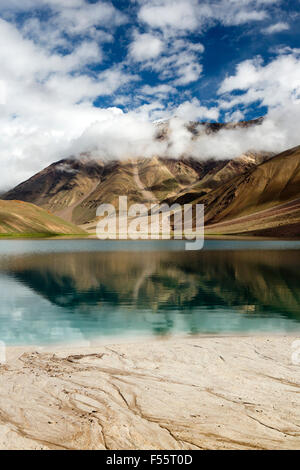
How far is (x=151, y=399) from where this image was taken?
9180 mm

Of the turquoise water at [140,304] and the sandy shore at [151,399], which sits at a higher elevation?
the sandy shore at [151,399]

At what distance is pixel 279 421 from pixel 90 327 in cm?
1228

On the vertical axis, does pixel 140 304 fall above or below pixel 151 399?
below

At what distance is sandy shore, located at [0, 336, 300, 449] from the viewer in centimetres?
744

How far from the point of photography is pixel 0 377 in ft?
34.9

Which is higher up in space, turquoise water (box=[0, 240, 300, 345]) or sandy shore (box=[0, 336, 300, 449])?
sandy shore (box=[0, 336, 300, 449])

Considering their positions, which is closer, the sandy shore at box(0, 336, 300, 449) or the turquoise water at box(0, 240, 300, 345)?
the sandy shore at box(0, 336, 300, 449)

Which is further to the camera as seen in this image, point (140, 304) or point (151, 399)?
point (140, 304)

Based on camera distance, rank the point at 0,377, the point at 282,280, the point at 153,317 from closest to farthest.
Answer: the point at 0,377, the point at 153,317, the point at 282,280

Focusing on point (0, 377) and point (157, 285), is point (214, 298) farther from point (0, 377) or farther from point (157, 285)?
point (0, 377)

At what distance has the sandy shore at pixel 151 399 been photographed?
7438 millimetres

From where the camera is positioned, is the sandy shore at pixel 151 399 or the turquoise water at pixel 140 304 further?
the turquoise water at pixel 140 304

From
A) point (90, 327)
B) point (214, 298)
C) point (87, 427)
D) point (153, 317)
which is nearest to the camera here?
point (87, 427)

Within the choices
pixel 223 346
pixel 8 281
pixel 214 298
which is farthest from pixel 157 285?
pixel 223 346
